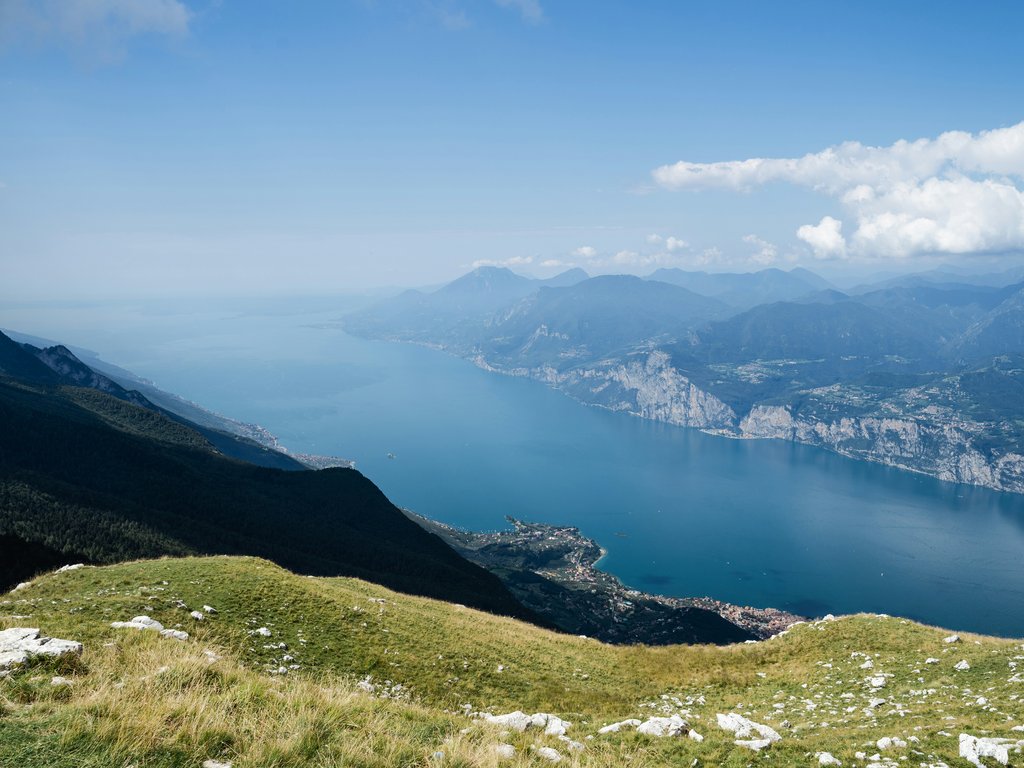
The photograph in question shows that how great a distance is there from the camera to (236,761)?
6586mm

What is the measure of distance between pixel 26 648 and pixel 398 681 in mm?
10749

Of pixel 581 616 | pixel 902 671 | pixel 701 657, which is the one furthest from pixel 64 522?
pixel 581 616

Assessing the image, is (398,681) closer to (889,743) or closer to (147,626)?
(147,626)

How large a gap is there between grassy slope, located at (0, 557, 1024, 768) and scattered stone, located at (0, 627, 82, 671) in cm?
42

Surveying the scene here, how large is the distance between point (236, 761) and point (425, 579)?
287 feet

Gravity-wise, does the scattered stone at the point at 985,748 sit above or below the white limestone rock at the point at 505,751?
below

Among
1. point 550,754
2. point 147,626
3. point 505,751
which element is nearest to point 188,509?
point 147,626

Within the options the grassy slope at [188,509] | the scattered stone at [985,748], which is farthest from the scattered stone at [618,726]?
the grassy slope at [188,509]

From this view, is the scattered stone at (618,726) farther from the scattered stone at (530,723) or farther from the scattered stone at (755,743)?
the scattered stone at (755,743)

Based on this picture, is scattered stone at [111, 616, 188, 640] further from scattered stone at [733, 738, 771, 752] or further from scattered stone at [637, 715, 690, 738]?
scattered stone at [733, 738, 771, 752]

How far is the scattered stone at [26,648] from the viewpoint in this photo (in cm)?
912

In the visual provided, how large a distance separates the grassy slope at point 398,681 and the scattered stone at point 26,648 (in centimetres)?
42

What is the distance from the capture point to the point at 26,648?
966cm

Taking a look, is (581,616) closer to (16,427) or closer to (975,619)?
(975,619)
